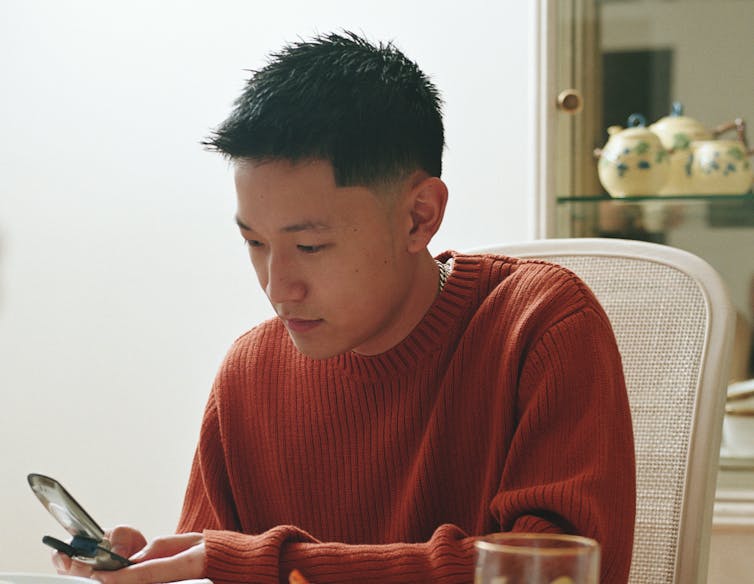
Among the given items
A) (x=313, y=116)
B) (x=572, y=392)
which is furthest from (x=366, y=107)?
(x=572, y=392)

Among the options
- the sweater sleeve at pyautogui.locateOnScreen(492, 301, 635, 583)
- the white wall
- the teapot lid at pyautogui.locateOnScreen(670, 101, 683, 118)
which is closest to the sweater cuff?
the sweater sleeve at pyautogui.locateOnScreen(492, 301, 635, 583)

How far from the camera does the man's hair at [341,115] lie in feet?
3.46

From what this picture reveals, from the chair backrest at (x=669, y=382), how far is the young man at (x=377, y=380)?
16cm

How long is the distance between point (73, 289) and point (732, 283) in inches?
60.9

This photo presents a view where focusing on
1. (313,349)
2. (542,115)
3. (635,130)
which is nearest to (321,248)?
(313,349)

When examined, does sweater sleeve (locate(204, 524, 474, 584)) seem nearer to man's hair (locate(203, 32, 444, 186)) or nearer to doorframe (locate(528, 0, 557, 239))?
man's hair (locate(203, 32, 444, 186))

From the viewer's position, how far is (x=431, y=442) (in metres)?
1.16

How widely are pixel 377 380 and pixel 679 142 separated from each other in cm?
104

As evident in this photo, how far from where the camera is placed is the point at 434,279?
1245 millimetres

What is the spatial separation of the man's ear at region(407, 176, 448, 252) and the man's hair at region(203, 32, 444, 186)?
0.08ft

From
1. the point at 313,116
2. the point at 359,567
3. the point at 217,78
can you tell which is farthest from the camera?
the point at 217,78

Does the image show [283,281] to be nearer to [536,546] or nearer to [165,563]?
[165,563]

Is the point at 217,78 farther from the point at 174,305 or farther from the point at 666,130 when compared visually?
the point at 666,130

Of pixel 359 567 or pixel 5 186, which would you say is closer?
pixel 359 567
